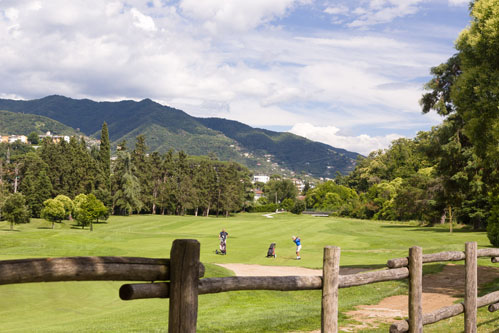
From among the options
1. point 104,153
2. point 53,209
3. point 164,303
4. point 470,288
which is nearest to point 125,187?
point 104,153

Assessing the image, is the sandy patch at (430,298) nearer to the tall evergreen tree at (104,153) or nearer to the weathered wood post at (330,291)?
the weathered wood post at (330,291)

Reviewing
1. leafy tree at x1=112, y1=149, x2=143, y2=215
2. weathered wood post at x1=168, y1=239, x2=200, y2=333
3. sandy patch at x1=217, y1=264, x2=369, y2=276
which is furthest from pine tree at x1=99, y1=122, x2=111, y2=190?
weathered wood post at x1=168, y1=239, x2=200, y2=333

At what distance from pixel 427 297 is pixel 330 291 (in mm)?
9814

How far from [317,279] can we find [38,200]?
83301 millimetres

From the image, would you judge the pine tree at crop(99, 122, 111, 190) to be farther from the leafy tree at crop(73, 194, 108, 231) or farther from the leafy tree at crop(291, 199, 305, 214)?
the leafy tree at crop(291, 199, 305, 214)

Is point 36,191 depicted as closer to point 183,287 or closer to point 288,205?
point 288,205

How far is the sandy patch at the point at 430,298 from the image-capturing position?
11.9 m

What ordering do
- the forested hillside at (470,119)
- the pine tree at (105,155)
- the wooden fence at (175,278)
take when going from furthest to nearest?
1. the pine tree at (105,155)
2. the forested hillside at (470,119)
3. the wooden fence at (175,278)

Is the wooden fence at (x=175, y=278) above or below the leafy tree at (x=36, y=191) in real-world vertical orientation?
above

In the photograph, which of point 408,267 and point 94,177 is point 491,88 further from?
point 94,177

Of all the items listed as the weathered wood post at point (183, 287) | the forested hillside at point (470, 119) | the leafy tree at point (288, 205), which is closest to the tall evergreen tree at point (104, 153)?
the leafy tree at point (288, 205)

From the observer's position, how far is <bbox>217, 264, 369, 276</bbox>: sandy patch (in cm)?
2325

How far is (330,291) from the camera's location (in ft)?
21.6

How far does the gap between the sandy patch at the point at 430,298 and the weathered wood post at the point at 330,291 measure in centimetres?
428
